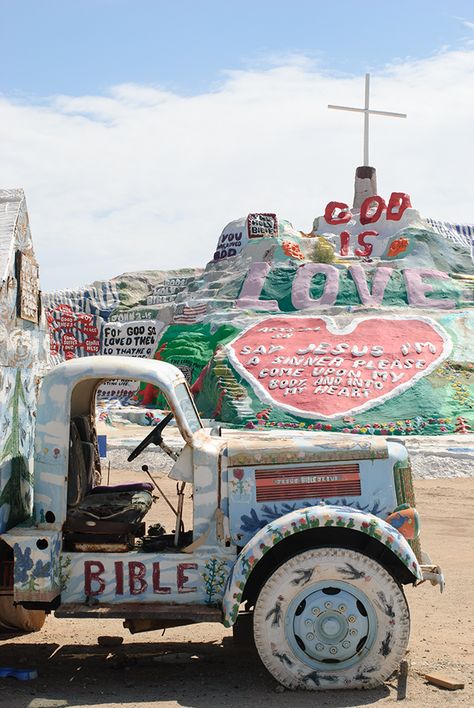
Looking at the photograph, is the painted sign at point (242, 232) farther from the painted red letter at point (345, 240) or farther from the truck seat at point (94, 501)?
the truck seat at point (94, 501)

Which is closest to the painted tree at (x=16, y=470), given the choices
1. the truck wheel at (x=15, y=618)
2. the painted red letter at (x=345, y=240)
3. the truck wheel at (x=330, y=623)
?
the truck wheel at (x=15, y=618)

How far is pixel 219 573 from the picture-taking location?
5.18m

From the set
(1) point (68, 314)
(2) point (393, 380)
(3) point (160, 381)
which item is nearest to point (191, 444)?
(3) point (160, 381)

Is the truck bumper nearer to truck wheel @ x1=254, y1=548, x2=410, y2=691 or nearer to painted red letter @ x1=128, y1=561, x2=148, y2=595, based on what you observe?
truck wheel @ x1=254, y1=548, x2=410, y2=691

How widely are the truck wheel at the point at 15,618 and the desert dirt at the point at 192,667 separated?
0.12 m

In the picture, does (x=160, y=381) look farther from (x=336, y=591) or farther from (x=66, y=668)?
(x=66, y=668)

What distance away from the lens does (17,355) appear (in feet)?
18.3

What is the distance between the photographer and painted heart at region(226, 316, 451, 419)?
69.1ft

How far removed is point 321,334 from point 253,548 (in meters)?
19.2

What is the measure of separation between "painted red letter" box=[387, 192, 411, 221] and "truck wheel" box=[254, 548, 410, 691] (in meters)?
36.2

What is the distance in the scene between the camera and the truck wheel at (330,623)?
502 centimetres

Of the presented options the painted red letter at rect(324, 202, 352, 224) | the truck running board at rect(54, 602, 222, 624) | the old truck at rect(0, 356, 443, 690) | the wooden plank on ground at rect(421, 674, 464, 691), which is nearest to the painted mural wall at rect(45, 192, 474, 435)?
the painted red letter at rect(324, 202, 352, 224)

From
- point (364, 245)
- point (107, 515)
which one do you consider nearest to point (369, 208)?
point (364, 245)

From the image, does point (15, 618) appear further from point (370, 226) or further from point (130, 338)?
point (370, 226)
